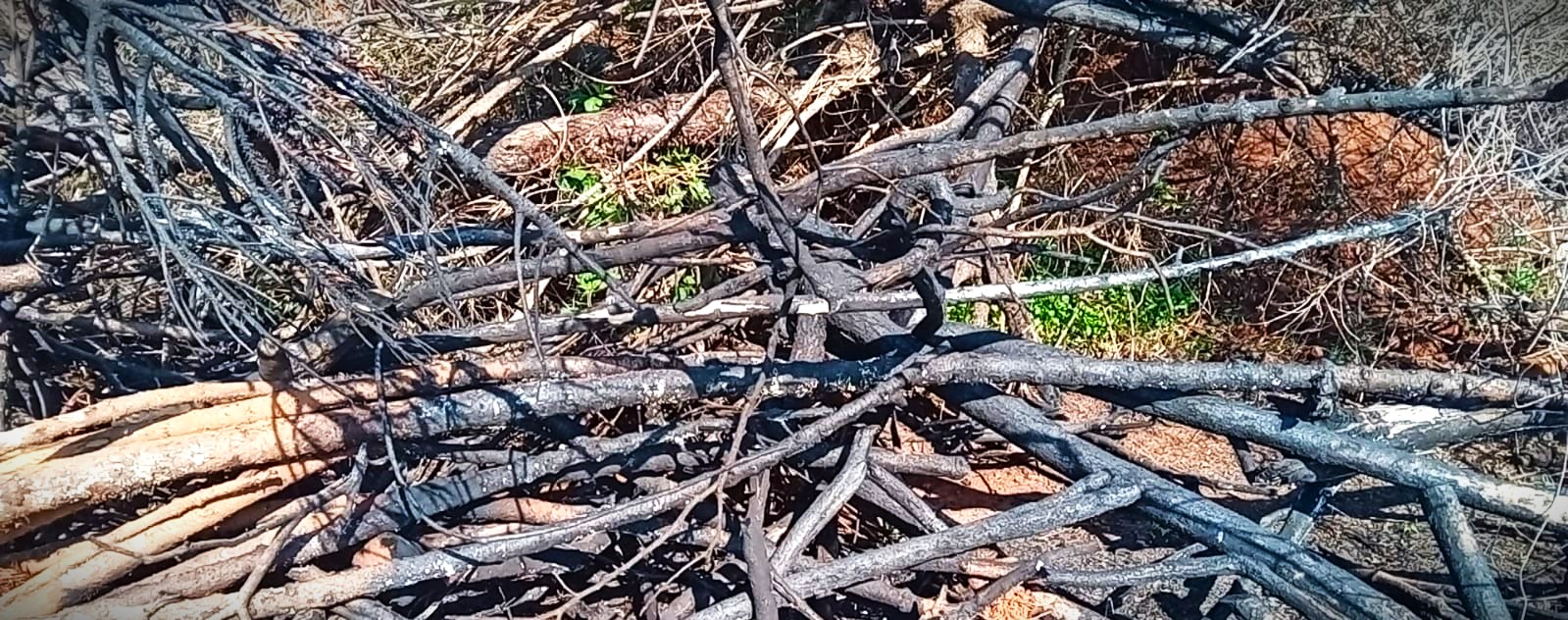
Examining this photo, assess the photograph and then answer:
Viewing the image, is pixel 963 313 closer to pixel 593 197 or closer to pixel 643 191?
pixel 643 191

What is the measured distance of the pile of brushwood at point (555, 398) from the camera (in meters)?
2.54

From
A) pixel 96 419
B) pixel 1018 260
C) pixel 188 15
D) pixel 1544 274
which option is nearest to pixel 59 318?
pixel 96 419

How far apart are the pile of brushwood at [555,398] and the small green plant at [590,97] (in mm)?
999

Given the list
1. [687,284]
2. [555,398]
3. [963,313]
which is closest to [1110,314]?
[963,313]

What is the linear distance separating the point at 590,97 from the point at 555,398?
6.80 ft

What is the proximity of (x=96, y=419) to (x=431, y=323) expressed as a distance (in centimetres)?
109

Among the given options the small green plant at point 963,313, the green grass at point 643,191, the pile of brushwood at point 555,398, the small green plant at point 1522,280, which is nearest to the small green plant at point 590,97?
the green grass at point 643,191

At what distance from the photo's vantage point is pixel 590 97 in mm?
4730

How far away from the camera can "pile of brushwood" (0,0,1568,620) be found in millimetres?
2541

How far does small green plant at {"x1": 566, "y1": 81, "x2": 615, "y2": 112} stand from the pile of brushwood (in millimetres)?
999

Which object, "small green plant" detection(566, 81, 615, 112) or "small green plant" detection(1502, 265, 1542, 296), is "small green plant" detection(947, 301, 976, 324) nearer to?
"small green plant" detection(566, 81, 615, 112)

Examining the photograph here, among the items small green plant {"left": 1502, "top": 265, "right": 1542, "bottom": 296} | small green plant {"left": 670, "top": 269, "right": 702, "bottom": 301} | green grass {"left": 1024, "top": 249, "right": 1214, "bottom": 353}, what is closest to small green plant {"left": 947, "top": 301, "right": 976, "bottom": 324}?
green grass {"left": 1024, "top": 249, "right": 1214, "bottom": 353}

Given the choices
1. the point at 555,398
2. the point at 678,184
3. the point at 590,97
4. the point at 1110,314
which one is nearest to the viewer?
the point at 555,398

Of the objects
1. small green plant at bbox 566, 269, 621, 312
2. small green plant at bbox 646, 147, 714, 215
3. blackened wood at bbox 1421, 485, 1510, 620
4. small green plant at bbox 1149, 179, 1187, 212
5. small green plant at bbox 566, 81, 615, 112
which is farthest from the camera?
small green plant at bbox 1149, 179, 1187, 212
